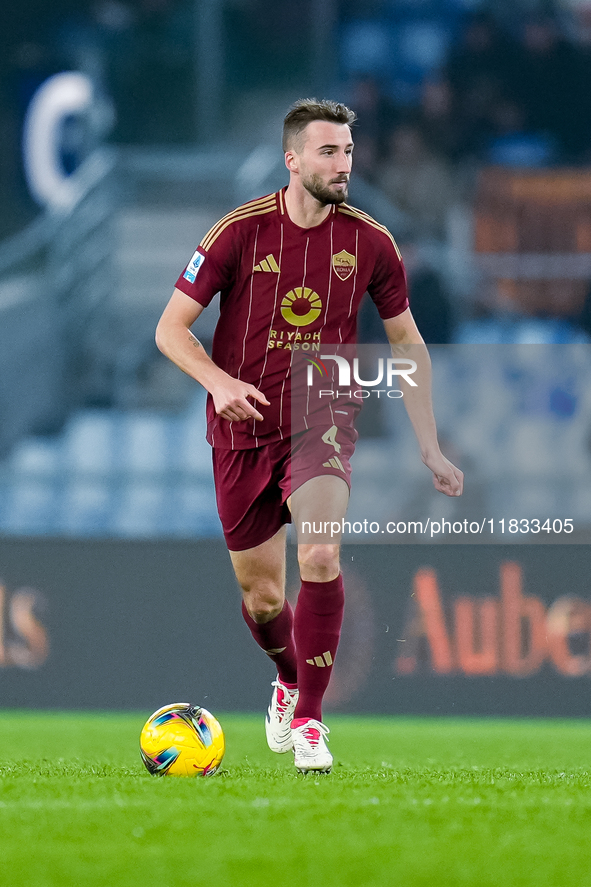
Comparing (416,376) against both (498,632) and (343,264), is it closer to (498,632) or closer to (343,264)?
(343,264)

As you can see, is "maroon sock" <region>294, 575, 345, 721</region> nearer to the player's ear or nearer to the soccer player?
the soccer player

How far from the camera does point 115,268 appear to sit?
9547 mm

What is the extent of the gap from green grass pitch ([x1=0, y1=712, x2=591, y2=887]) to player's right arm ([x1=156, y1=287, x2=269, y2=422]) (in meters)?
1.02

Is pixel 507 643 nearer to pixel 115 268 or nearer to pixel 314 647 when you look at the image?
pixel 314 647

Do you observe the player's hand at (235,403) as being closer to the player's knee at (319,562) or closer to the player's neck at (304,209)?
the player's knee at (319,562)

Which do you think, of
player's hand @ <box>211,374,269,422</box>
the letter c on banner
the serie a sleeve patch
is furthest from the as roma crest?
the letter c on banner

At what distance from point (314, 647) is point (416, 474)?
4.16 m

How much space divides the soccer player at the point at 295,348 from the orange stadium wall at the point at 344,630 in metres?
2.60

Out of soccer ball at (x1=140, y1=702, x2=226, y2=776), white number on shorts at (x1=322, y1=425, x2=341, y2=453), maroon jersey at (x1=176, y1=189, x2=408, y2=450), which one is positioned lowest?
soccer ball at (x1=140, y1=702, x2=226, y2=776)

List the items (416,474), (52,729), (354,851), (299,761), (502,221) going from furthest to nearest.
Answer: (502,221), (416,474), (52,729), (299,761), (354,851)

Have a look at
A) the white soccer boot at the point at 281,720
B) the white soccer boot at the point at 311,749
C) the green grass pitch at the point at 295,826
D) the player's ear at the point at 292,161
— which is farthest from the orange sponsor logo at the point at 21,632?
the player's ear at the point at 292,161

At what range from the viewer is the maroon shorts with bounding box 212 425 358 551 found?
12.9 ft

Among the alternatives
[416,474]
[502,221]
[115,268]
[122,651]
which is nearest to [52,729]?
[122,651]

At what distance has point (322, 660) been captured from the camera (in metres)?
3.88
